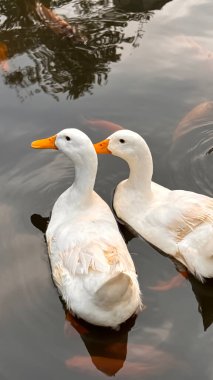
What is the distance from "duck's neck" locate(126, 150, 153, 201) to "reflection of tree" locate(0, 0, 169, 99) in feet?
6.71

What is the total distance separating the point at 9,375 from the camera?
12.3ft

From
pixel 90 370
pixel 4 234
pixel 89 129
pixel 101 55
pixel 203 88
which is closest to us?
pixel 90 370

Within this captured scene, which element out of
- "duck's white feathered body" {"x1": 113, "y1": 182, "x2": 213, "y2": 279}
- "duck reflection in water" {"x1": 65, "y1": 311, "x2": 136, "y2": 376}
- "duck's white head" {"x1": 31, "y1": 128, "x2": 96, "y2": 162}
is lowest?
"duck reflection in water" {"x1": 65, "y1": 311, "x2": 136, "y2": 376}

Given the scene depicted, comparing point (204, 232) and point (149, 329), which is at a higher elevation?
point (204, 232)

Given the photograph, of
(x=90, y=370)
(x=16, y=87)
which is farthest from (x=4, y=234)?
(x=16, y=87)

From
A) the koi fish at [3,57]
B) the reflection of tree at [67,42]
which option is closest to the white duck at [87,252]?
the reflection of tree at [67,42]

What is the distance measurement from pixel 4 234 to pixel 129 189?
1251 millimetres

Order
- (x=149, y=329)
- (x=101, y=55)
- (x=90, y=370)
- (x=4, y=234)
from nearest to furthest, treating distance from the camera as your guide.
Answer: (x=90, y=370), (x=149, y=329), (x=4, y=234), (x=101, y=55)

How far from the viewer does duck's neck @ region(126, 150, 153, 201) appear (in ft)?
15.5

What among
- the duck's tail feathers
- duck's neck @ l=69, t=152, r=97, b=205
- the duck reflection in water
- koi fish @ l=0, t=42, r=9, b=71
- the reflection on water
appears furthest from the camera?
koi fish @ l=0, t=42, r=9, b=71

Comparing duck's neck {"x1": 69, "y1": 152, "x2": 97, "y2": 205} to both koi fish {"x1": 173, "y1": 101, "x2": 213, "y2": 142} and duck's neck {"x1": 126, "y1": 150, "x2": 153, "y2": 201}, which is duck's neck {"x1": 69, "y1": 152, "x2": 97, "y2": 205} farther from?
koi fish {"x1": 173, "y1": 101, "x2": 213, "y2": 142}

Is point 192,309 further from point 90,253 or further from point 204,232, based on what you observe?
point 90,253

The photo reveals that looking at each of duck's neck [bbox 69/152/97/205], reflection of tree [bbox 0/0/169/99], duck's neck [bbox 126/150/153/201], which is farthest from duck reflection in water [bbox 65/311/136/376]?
reflection of tree [bbox 0/0/169/99]

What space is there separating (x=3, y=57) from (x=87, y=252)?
13.9ft
